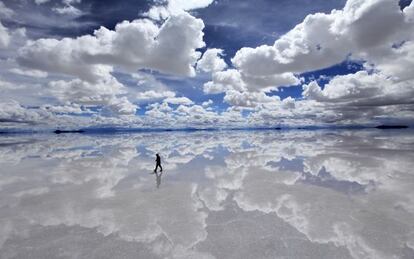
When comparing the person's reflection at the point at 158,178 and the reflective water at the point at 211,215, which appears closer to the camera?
the reflective water at the point at 211,215

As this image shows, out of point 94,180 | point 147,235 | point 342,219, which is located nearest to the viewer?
point 147,235

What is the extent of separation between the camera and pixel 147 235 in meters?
10.1

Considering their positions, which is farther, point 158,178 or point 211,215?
point 158,178

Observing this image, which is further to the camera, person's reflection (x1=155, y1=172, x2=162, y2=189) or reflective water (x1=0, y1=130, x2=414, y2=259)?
person's reflection (x1=155, y1=172, x2=162, y2=189)

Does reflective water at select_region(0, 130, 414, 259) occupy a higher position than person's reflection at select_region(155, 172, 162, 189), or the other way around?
reflective water at select_region(0, 130, 414, 259)

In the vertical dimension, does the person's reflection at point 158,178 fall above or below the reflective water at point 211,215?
below

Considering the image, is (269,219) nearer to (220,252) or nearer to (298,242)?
(298,242)

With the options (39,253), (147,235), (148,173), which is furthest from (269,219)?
(148,173)

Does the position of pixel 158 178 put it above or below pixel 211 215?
below

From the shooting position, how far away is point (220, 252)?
8.69m

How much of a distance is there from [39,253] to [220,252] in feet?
18.4

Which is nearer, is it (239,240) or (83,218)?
(239,240)

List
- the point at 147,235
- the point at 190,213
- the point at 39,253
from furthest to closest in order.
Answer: the point at 190,213, the point at 147,235, the point at 39,253

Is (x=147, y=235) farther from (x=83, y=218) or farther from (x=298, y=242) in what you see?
(x=298, y=242)
